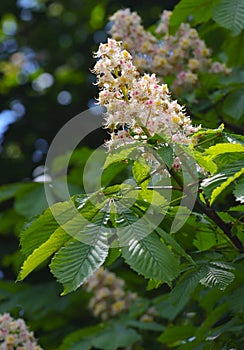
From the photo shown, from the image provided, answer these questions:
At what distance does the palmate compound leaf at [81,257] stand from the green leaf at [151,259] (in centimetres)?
6

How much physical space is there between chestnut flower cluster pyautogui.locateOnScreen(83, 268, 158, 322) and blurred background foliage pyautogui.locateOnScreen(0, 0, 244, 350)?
0.13 metres

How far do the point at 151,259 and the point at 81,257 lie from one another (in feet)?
0.48

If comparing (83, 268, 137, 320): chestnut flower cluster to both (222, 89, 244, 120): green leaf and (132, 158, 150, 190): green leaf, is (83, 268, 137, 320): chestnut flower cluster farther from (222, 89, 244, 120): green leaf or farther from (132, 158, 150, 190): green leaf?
(132, 158, 150, 190): green leaf

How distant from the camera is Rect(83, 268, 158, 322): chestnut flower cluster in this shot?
11.8 feet

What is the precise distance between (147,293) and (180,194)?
198 cm

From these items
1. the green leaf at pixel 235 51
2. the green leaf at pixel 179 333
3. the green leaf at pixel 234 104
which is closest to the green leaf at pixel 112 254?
the green leaf at pixel 179 333

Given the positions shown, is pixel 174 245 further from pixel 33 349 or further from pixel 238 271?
pixel 33 349

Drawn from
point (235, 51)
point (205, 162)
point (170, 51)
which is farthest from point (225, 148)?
point (235, 51)

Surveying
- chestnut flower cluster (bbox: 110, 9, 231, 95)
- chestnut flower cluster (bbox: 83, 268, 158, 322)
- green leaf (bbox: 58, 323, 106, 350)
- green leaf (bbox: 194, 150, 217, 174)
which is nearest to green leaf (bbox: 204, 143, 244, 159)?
green leaf (bbox: 194, 150, 217, 174)

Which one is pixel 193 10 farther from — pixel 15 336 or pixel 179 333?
pixel 15 336

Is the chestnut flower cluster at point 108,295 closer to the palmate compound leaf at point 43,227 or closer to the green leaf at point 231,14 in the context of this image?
the green leaf at point 231,14

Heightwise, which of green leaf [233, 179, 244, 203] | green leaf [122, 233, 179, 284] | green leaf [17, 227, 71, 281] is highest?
green leaf [17, 227, 71, 281]

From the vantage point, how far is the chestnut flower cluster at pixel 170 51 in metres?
3.12

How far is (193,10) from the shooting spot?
110 inches
